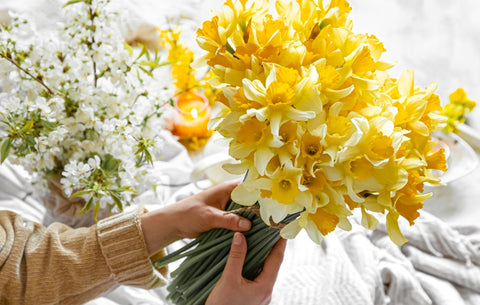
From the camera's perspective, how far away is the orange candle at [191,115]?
3.84 ft

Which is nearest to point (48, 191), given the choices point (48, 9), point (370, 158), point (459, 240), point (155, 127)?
point (155, 127)

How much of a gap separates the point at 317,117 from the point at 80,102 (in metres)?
0.43

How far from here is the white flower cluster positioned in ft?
2.25

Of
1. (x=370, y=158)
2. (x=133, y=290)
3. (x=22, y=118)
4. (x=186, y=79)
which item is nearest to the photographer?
(x=370, y=158)

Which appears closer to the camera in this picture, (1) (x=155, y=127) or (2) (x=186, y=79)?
(1) (x=155, y=127)

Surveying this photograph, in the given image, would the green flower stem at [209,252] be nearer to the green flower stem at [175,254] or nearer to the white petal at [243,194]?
the green flower stem at [175,254]

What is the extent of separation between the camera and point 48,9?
119 cm

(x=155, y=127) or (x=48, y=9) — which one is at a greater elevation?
(x=48, y=9)

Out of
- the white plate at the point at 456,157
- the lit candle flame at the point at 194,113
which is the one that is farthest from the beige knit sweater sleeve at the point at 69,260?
the white plate at the point at 456,157

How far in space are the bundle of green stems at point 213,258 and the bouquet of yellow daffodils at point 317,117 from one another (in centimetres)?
18

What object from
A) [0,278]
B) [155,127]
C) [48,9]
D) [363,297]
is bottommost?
[363,297]

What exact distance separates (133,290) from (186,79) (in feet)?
1.65

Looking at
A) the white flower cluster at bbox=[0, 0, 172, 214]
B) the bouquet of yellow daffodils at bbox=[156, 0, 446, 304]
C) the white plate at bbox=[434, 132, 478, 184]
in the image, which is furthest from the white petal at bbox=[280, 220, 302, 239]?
the white plate at bbox=[434, 132, 478, 184]

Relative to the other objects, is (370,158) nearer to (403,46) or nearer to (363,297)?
(363,297)
